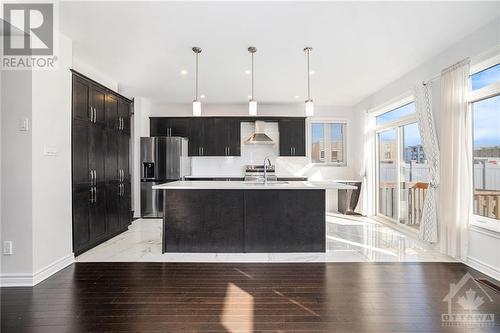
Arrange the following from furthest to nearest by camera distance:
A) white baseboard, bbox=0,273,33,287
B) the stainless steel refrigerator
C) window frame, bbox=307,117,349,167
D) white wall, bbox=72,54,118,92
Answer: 1. window frame, bbox=307,117,349,167
2. the stainless steel refrigerator
3. white wall, bbox=72,54,118,92
4. white baseboard, bbox=0,273,33,287

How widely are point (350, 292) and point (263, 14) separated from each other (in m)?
3.06

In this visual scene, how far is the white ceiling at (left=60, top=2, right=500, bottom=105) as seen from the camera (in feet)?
9.14

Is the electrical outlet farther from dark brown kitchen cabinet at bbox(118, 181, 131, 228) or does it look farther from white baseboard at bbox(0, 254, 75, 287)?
dark brown kitchen cabinet at bbox(118, 181, 131, 228)

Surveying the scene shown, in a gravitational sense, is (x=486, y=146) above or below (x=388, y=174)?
above

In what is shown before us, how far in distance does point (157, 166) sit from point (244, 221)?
3201mm

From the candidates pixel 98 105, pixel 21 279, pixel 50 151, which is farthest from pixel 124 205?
pixel 21 279

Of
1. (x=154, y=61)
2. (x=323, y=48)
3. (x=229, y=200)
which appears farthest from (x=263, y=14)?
(x=229, y=200)

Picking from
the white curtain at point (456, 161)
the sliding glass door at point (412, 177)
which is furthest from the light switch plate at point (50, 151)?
the sliding glass door at point (412, 177)

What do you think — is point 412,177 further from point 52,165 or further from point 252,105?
point 52,165

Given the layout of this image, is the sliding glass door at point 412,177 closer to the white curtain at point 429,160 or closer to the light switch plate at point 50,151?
the white curtain at point 429,160

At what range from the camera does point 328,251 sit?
3.82m

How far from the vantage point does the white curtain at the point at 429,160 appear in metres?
3.78

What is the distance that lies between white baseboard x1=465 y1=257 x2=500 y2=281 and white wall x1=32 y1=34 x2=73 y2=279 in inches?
199

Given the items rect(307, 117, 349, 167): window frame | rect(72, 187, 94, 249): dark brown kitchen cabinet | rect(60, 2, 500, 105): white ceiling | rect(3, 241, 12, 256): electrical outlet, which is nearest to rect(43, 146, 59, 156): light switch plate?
rect(72, 187, 94, 249): dark brown kitchen cabinet
